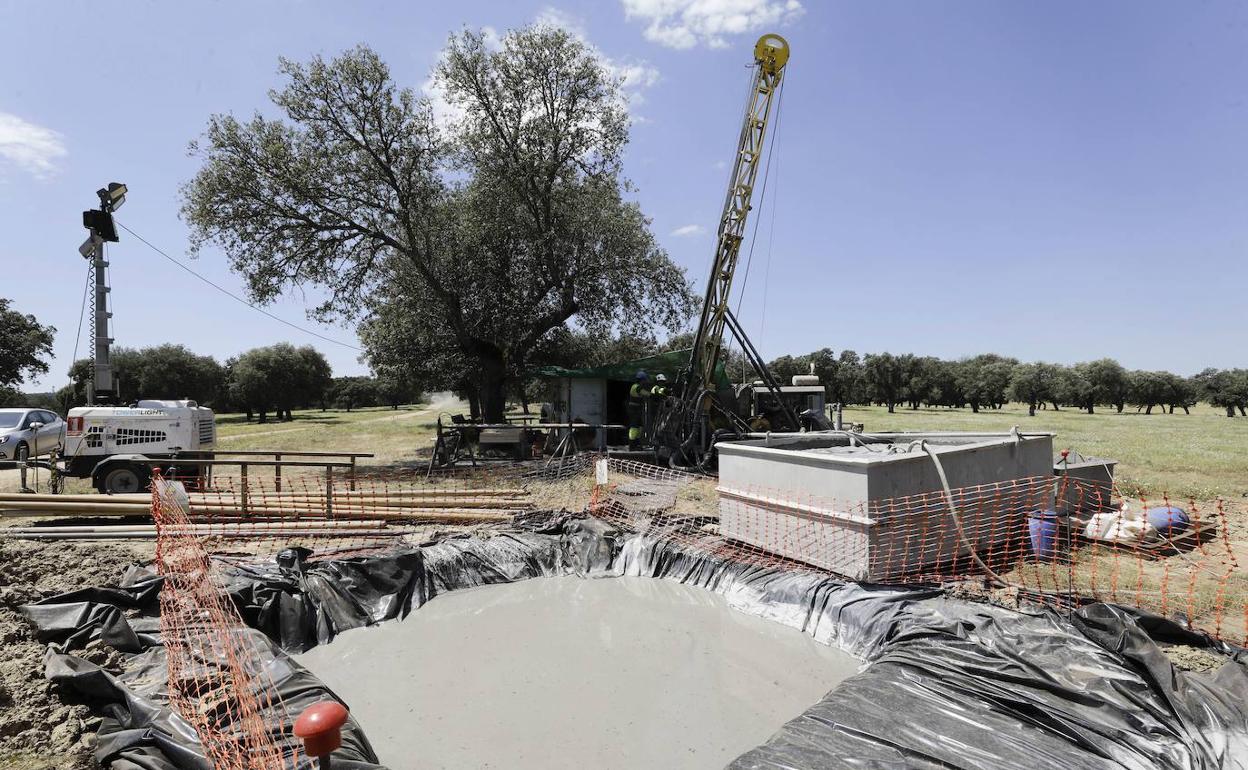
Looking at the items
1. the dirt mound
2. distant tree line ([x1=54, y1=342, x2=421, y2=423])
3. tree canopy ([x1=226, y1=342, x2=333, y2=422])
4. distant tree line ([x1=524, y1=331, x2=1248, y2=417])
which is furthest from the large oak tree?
distant tree line ([x1=524, y1=331, x2=1248, y2=417])

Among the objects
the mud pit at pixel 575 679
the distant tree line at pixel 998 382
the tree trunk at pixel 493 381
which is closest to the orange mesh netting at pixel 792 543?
the mud pit at pixel 575 679

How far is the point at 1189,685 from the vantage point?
3.81 metres

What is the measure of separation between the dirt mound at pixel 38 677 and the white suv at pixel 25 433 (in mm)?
10733

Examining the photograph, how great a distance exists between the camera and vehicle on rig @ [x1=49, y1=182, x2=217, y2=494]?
1094 cm

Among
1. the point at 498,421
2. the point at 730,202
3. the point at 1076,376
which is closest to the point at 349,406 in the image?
the point at 498,421

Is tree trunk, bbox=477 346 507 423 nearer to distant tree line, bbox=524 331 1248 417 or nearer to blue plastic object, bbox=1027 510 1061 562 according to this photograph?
blue plastic object, bbox=1027 510 1061 562

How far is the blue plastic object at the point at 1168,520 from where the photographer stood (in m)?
7.82

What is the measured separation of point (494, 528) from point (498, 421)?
42.4ft

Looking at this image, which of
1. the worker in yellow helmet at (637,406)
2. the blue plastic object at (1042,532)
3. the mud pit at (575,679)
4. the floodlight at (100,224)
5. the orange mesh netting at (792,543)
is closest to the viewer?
the mud pit at (575,679)

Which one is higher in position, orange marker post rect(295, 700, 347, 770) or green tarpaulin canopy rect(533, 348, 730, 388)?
green tarpaulin canopy rect(533, 348, 730, 388)

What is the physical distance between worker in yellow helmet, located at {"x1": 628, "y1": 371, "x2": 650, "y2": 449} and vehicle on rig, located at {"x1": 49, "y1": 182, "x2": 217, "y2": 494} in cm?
949

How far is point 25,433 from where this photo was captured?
15.7 metres

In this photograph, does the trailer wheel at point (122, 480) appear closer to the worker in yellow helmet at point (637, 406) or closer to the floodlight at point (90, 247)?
the floodlight at point (90, 247)

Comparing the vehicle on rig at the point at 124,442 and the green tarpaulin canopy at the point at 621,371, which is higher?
the green tarpaulin canopy at the point at 621,371
